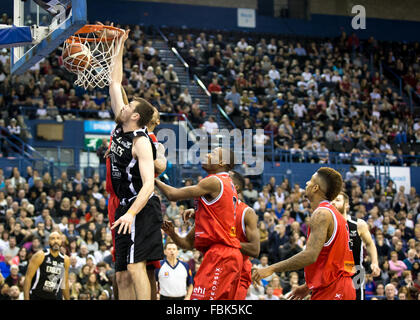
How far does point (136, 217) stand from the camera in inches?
212

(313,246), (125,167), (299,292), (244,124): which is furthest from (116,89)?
(244,124)

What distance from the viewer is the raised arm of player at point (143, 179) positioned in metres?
5.06

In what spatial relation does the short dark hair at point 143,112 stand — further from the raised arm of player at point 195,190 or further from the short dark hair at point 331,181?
the short dark hair at point 331,181

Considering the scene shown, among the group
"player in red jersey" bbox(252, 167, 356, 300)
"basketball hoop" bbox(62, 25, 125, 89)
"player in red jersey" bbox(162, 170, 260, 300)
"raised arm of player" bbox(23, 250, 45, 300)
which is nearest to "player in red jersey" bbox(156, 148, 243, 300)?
"player in red jersey" bbox(162, 170, 260, 300)

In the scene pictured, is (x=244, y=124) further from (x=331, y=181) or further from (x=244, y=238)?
(x=331, y=181)

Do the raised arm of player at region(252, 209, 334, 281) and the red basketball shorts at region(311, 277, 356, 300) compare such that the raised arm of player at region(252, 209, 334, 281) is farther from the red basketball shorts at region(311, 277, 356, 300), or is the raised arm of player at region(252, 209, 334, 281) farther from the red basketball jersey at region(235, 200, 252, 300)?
the red basketball jersey at region(235, 200, 252, 300)

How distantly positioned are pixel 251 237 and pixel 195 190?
1038mm

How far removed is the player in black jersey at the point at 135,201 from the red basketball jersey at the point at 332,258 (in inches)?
54.3

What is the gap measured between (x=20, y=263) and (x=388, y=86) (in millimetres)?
18037

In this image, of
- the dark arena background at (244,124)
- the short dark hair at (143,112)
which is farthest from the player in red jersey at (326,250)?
the dark arena background at (244,124)

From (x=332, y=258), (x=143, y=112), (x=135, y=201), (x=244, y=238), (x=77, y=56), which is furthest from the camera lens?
(x=77, y=56)

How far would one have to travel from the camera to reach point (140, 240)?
17.4 ft

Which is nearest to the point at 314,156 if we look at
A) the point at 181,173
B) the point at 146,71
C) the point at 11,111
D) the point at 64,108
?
the point at 181,173

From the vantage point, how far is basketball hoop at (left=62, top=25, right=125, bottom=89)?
6590 millimetres
